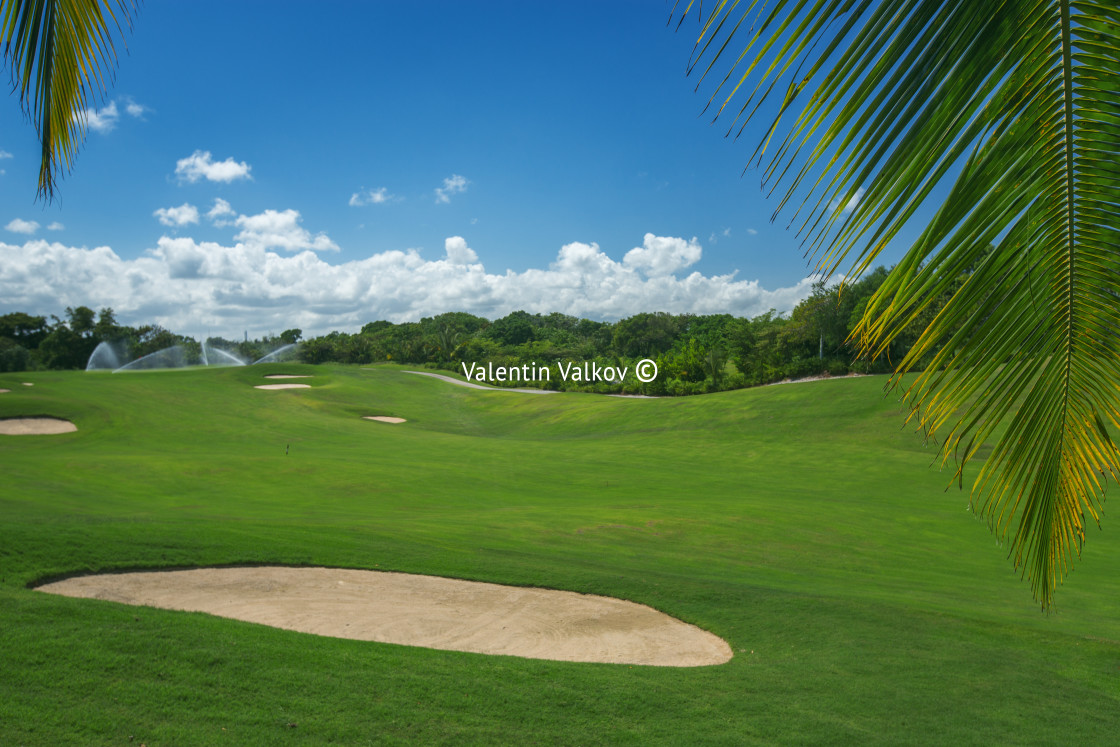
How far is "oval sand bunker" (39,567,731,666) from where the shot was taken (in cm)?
840

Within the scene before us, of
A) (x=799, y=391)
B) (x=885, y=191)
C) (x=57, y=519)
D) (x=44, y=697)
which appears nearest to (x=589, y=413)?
(x=799, y=391)

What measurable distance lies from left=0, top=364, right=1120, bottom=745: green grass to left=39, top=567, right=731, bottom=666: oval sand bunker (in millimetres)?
467

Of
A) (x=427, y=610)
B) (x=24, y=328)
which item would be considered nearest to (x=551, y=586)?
(x=427, y=610)

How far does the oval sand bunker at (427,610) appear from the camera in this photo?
8.40 meters

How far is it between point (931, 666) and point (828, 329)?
38.4 metres

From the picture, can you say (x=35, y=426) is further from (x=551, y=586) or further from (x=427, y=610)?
(x=551, y=586)

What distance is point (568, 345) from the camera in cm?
9525

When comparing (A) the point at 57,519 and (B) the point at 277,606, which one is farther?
(A) the point at 57,519

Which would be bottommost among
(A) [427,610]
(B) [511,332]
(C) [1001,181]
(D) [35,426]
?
(A) [427,610]

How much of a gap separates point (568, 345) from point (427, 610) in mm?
86100

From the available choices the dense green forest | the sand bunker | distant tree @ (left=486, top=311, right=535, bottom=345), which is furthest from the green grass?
distant tree @ (left=486, top=311, right=535, bottom=345)

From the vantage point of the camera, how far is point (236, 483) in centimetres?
1973

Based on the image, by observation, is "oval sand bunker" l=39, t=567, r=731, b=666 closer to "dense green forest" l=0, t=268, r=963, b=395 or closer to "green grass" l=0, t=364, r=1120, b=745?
"green grass" l=0, t=364, r=1120, b=745

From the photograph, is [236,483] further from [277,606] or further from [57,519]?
[277,606]
